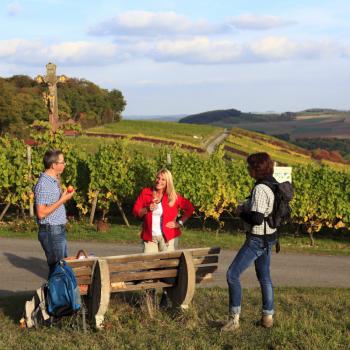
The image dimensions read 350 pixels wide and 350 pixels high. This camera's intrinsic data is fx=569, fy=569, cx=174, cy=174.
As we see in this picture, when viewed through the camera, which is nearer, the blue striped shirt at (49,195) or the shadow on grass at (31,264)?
the blue striped shirt at (49,195)

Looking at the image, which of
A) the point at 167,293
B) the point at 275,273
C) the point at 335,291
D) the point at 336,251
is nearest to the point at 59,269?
the point at 167,293

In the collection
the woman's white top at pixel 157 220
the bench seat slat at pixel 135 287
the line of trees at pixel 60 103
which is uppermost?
the line of trees at pixel 60 103

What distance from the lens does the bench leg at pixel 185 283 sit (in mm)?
6836

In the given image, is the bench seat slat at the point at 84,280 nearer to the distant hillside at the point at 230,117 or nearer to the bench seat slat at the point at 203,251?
the bench seat slat at the point at 203,251

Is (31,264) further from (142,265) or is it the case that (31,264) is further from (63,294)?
(63,294)

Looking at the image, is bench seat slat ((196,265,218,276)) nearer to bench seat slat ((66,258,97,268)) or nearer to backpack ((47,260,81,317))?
bench seat slat ((66,258,97,268))

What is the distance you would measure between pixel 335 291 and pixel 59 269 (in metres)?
4.98

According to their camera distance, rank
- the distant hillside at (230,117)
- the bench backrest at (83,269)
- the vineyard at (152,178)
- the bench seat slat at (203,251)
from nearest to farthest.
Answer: the bench backrest at (83,269) → the bench seat slat at (203,251) → the vineyard at (152,178) → the distant hillside at (230,117)

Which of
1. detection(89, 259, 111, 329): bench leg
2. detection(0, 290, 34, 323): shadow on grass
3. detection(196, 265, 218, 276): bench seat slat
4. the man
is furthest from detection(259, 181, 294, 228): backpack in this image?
detection(0, 290, 34, 323): shadow on grass

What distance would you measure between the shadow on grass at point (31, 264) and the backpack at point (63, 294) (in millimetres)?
4117

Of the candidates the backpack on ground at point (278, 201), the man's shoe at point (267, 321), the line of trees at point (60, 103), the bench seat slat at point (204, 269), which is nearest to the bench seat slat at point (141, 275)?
the bench seat slat at point (204, 269)

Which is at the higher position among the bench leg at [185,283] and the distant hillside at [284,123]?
the distant hillside at [284,123]

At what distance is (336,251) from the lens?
14.5 metres

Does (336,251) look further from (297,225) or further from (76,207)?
(76,207)
